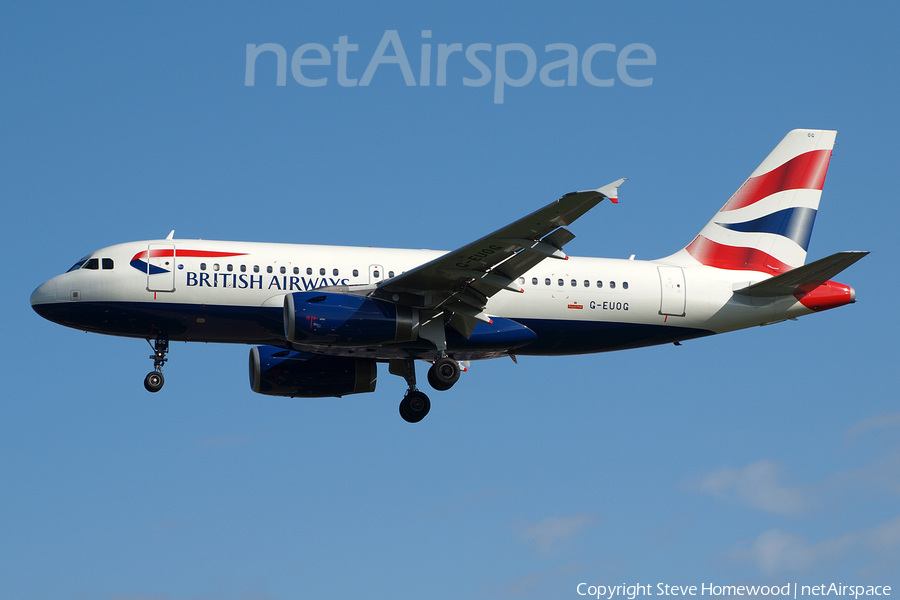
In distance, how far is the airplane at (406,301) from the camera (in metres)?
29.0

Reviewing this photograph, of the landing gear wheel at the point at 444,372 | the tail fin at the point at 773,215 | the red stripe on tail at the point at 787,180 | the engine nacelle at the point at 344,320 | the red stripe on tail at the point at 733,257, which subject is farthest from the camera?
the red stripe on tail at the point at 787,180

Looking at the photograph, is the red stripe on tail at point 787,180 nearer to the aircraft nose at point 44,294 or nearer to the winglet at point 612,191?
the winglet at point 612,191

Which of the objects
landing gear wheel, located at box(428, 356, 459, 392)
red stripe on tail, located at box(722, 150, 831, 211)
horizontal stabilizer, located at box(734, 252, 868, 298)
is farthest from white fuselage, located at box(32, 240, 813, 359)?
red stripe on tail, located at box(722, 150, 831, 211)

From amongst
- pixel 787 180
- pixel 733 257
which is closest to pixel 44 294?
pixel 733 257

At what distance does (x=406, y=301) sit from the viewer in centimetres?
2991

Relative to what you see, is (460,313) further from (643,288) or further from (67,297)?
(67,297)

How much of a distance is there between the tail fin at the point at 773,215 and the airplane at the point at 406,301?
31 centimetres

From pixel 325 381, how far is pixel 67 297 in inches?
322

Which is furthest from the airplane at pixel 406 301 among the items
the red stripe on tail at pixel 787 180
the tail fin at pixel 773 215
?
the red stripe on tail at pixel 787 180

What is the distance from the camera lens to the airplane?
29047mm

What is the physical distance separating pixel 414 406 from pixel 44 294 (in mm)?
11044

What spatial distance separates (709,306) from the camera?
107 feet

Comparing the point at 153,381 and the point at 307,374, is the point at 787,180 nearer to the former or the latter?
the point at 307,374

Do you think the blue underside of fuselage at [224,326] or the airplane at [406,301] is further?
the blue underside of fuselage at [224,326]
